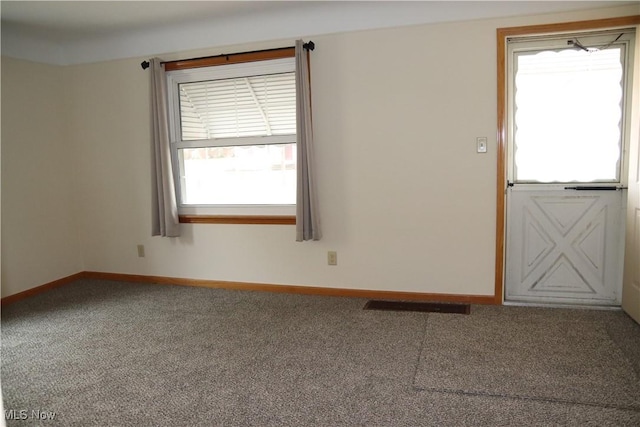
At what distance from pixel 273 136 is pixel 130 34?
1671 mm

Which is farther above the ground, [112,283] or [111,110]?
[111,110]

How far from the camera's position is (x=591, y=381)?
229cm

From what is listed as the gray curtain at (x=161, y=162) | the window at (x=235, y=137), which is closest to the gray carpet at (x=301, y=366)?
the gray curtain at (x=161, y=162)

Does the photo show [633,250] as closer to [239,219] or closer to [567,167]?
[567,167]

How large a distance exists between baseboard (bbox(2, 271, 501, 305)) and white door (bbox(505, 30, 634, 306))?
1.47ft

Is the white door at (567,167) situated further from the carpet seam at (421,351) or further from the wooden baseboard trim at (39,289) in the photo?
the wooden baseboard trim at (39,289)

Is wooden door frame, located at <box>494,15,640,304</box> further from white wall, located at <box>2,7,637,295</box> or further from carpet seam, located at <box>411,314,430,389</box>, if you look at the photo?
carpet seam, located at <box>411,314,430,389</box>

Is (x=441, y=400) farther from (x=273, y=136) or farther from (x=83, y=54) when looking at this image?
(x=83, y=54)

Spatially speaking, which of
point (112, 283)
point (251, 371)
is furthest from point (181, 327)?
point (112, 283)

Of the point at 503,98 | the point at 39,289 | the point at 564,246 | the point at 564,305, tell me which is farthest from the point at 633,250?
the point at 39,289

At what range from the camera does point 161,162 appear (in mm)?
4051

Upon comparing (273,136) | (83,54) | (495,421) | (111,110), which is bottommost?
(495,421)

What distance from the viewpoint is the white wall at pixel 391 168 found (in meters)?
3.40

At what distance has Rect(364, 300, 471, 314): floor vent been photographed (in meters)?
3.40
